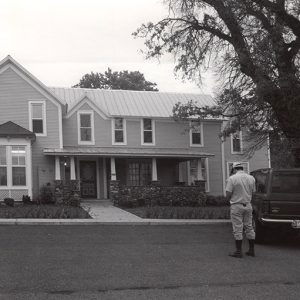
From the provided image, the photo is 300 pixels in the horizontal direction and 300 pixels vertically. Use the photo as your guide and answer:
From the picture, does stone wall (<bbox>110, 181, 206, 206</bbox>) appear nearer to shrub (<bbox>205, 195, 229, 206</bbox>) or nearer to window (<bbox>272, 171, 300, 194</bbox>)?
shrub (<bbox>205, 195, 229, 206</bbox>)

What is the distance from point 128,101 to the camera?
32.2 meters

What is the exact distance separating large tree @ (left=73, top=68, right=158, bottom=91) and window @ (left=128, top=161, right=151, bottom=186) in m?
30.1

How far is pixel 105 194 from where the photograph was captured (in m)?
29.9

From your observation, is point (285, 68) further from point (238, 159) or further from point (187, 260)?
point (238, 159)

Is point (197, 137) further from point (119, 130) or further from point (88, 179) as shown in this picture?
point (88, 179)

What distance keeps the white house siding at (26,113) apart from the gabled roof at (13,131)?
0.97 metres

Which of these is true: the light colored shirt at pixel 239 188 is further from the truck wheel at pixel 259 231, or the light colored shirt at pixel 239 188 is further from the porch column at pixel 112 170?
the porch column at pixel 112 170

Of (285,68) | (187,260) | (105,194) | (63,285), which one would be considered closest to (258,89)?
(285,68)

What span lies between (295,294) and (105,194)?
2329cm

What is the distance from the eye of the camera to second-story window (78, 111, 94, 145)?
2944 cm

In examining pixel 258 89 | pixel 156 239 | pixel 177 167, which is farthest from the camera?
pixel 177 167

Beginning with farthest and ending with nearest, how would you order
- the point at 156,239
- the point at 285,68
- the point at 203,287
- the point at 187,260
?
the point at 285,68 → the point at 156,239 → the point at 187,260 → the point at 203,287

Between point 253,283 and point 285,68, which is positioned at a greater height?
point 285,68

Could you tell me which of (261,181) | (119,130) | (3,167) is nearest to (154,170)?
(119,130)
